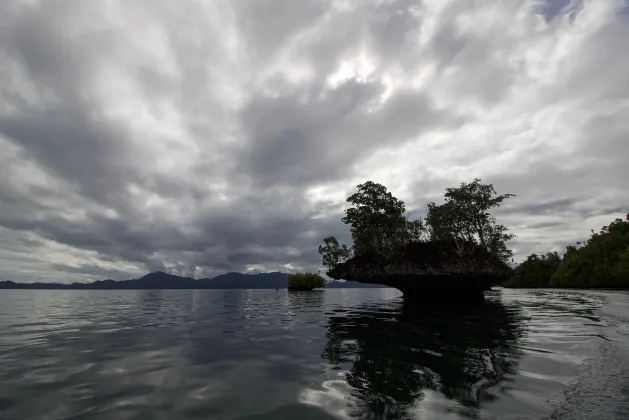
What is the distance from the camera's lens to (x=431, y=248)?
43812mm

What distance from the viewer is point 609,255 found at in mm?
100625

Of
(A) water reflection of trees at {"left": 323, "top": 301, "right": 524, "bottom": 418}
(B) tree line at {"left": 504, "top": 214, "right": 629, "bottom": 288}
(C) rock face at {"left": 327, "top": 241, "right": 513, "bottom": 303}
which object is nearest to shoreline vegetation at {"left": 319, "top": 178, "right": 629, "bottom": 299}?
(C) rock face at {"left": 327, "top": 241, "right": 513, "bottom": 303}

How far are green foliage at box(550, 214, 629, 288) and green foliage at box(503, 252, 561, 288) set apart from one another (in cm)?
2917

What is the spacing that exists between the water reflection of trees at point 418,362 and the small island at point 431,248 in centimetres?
2491

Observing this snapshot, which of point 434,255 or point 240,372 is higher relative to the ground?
point 434,255

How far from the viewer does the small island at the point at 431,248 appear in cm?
4159

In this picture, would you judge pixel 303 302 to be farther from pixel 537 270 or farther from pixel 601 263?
pixel 537 270

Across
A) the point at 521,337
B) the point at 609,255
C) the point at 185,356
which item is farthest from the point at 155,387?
the point at 609,255

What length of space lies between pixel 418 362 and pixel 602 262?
425 feet

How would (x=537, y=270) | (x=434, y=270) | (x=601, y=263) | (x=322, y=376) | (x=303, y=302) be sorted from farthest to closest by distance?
1. (x=537, y=270)
2. (x=601, y=263)
3. (x=303, y=302)
4. (x=434, y=270)
5. (x=322, y=376)

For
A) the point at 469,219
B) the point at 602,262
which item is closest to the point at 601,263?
the point at 602,262

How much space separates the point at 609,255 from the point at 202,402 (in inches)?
5195

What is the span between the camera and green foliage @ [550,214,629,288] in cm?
9362

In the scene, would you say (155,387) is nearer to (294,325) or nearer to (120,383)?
(120,383)
